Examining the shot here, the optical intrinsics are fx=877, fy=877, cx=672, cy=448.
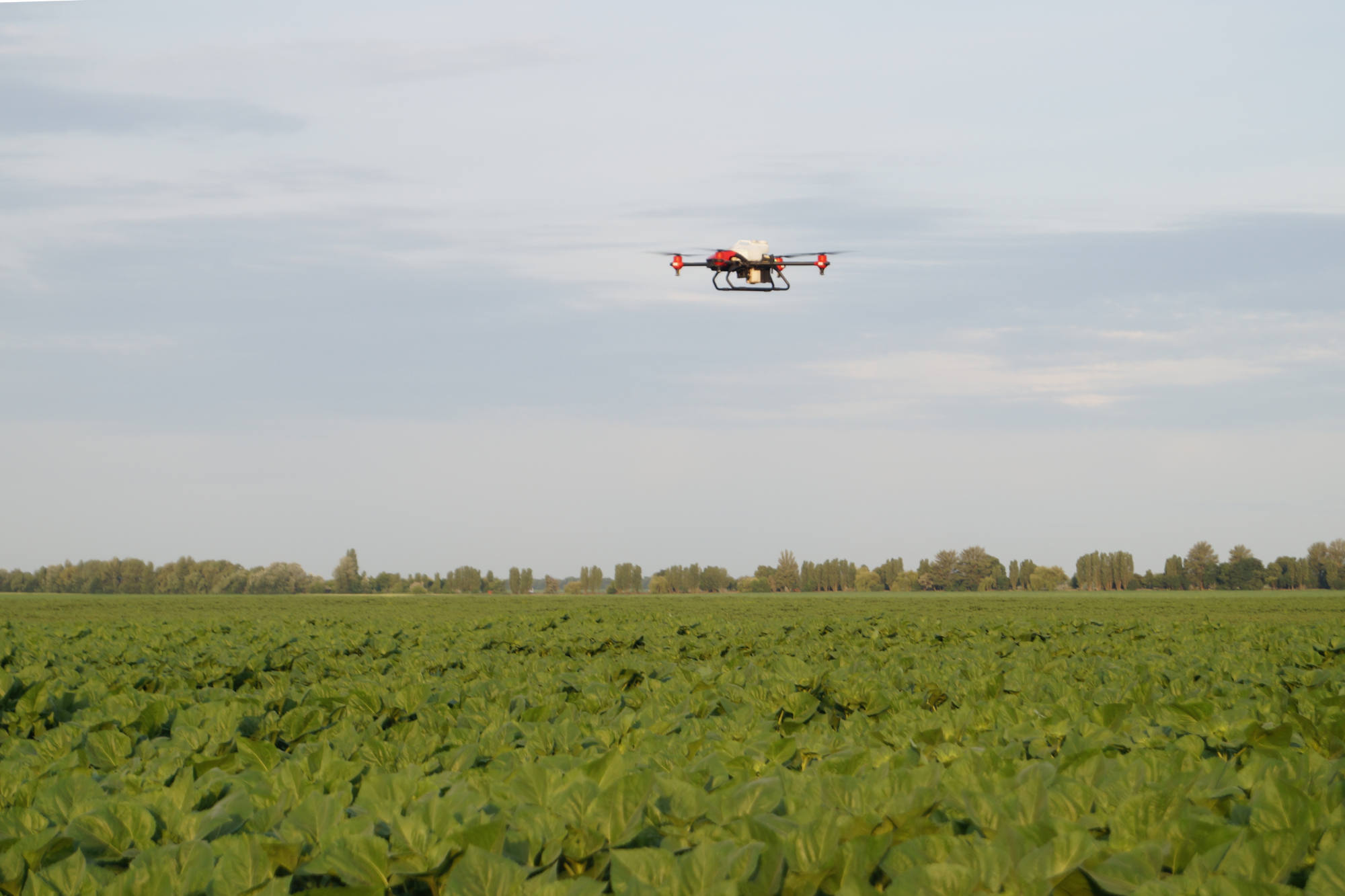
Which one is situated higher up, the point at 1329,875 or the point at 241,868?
the point at 1329,875

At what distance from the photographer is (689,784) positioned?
10.3 feet

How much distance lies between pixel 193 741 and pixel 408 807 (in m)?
2.80

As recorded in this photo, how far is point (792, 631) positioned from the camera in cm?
2022

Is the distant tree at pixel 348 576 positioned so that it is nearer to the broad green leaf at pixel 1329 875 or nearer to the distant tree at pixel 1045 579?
the distant tree at pixel 1045 579

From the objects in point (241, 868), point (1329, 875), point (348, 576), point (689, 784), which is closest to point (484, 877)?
point (241, 868)

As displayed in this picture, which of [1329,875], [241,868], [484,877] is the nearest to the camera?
[1329,875]

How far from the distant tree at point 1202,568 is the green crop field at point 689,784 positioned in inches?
7849

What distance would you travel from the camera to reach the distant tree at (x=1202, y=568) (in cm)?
17962

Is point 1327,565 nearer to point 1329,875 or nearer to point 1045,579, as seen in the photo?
point 1045,579

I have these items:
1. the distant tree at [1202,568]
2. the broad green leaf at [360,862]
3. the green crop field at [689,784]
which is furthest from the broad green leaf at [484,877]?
the distant tree at [1202,568]

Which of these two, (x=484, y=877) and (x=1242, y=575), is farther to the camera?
(x=1242, y=575)

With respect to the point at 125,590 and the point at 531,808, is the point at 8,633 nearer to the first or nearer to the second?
the point at 531,808

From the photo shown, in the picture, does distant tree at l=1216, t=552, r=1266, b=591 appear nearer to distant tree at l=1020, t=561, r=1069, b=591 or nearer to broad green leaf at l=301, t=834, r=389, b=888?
distant tree at l=1020, t=561, r=1069, b=591

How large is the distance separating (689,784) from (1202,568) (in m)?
210
